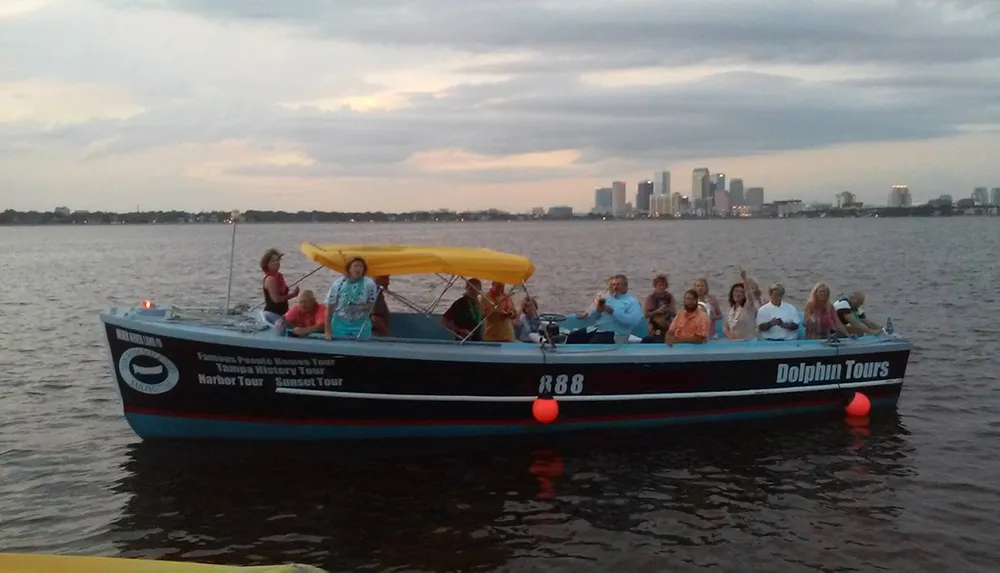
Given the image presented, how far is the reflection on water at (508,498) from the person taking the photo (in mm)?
7629

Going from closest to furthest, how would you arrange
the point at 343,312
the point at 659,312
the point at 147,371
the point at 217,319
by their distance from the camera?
the point at 147,371, the point at 343,312, the point at 217,319, the point at 659,312

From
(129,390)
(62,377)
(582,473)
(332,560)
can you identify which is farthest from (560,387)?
(62,377)

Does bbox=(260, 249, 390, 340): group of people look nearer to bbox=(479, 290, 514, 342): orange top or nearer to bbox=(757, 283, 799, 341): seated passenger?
bbox=(479, 290, 514, 342): orange top

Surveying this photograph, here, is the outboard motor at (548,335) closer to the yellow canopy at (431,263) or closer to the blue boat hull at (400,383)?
the blue boat hull at (400,383)

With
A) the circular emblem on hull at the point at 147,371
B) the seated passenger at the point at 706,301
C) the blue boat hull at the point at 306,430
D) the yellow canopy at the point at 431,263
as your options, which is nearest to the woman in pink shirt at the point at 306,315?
the yellow canopy at the point at 431,263

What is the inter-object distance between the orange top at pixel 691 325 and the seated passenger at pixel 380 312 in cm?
364

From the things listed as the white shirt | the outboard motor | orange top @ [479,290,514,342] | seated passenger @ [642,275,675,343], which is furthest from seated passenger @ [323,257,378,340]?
the white shirt

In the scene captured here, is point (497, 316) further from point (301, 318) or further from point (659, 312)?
point (659, 312)

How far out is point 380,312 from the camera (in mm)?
10344

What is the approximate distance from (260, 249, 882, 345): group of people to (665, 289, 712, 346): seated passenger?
0.01m

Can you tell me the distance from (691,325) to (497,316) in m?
2.53

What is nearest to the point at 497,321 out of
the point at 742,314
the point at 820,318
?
the point at 742,314

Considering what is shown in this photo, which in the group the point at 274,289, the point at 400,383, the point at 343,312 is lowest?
the point at 400,383

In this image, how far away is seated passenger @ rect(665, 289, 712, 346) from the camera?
1085cm
